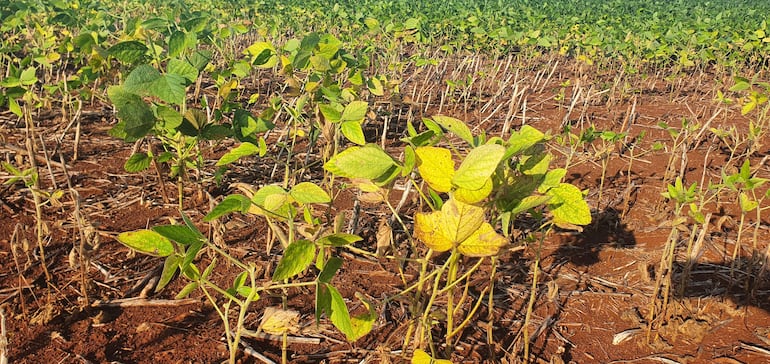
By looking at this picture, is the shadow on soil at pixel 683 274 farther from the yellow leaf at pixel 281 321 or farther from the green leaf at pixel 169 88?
the green leaf at pixel 169 88

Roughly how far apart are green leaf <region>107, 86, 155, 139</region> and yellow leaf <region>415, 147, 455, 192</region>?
882 millimetres

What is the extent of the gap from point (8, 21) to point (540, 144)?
3634 millimetres

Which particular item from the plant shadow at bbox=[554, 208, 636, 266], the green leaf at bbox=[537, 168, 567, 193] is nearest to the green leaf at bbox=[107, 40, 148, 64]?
the green leaf at bbox=[537, 168, 567, 193]

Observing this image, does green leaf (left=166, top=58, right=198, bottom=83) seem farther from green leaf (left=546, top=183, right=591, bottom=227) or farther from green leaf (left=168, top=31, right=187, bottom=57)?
green leaf (left=546, top=183, right=591, bottom=227)

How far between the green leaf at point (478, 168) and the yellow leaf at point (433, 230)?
130 mm

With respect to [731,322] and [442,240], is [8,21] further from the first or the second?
[731,322]

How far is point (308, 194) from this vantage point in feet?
3.84

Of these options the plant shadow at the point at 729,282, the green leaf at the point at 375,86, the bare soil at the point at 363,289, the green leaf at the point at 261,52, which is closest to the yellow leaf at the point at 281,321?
the bare soil at the point at 363,289

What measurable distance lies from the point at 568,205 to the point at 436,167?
0.32 m

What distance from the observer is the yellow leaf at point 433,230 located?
1.00 meters

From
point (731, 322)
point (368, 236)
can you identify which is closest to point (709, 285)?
point (731, 322)

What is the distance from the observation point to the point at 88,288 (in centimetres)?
178

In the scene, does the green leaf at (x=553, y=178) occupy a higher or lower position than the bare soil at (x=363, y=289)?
higher

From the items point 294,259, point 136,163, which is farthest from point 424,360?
point 136,163
